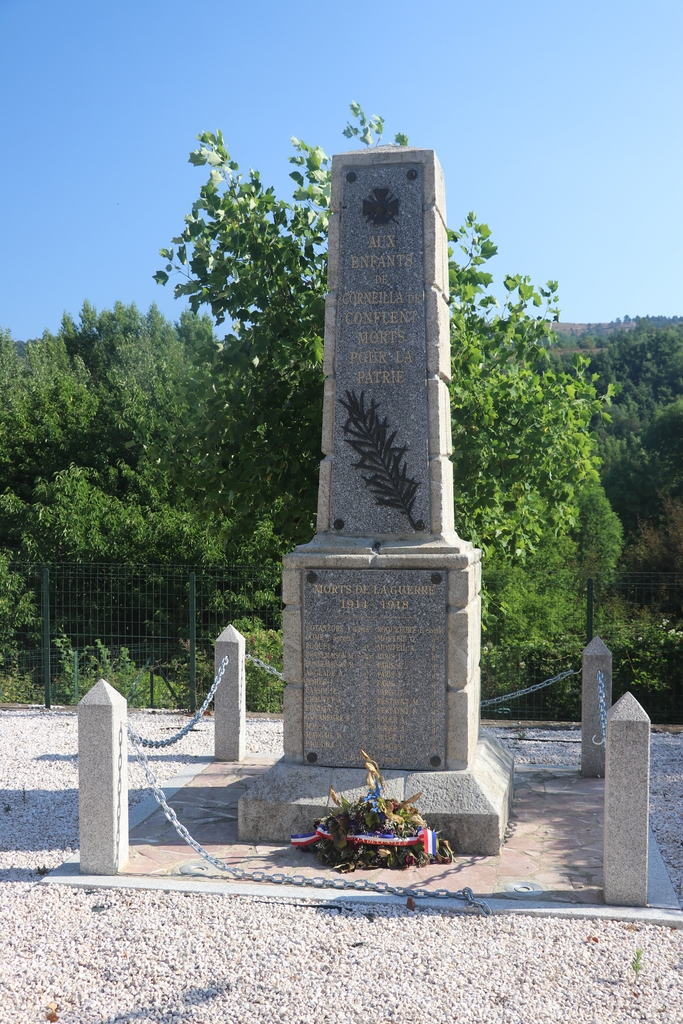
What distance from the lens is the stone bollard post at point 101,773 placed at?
16.8ft

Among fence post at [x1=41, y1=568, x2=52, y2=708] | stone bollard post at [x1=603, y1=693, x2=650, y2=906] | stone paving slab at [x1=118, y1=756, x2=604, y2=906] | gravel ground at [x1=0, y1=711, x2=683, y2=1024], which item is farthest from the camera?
fence post at [x1=41, y1=568, x2=52, y2=708]

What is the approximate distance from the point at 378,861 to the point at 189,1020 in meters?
1.90

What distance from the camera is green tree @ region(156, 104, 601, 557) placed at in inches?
282

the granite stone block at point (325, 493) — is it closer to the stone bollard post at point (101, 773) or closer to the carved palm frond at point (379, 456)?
the carved palm frond at point (379, 456)

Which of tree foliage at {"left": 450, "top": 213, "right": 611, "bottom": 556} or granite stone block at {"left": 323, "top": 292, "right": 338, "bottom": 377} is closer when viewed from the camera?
granite stone block at {"left": 323, "top": 292, "right": 338, "bottom": 377}

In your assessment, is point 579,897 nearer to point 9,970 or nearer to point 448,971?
point 448,971

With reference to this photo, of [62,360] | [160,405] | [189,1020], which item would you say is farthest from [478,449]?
[62,360]

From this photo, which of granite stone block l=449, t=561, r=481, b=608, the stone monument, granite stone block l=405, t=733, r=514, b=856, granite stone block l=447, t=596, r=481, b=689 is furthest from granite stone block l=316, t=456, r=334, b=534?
granite stone block l=405, t=733, r=514, b=856

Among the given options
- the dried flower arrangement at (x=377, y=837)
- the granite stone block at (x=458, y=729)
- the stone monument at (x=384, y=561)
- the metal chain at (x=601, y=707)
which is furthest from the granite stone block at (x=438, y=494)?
the metal chain at (x=601, y=707)

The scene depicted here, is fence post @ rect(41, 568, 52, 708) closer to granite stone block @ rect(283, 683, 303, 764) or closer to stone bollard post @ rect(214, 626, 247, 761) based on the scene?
stone bollard post @ rect(214, 626, 247, 761)

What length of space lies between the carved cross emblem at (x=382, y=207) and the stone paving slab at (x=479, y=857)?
4.14 metres

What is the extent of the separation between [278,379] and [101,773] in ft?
11.5

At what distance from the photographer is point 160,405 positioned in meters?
25.1

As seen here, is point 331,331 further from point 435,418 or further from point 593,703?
point 593,703
